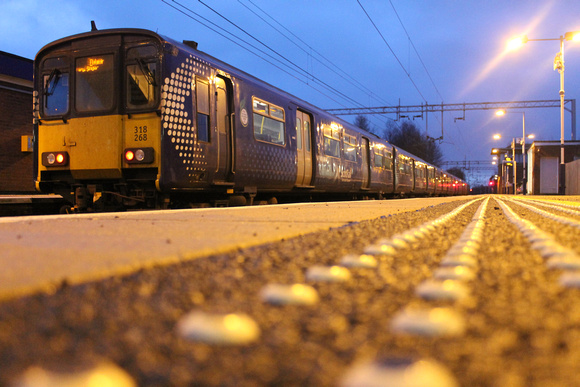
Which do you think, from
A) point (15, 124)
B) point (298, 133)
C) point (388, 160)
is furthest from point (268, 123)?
point (388, 160)

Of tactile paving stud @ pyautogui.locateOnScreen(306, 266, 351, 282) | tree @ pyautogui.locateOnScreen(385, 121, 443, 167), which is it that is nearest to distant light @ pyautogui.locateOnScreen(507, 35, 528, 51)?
tactile paving stud @ pyautogui.locateOnScreen(306, 266, 351, 282)

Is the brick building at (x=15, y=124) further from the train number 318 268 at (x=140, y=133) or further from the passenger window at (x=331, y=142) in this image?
the passenger window at (x=331, y=142)

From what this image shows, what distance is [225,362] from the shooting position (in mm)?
555

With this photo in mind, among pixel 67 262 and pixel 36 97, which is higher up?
pixel 36 97

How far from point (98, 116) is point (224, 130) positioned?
2073 mm

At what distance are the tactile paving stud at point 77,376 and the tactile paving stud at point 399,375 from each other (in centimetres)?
27

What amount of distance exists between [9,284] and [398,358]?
91 cm

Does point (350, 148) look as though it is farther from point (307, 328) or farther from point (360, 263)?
point (307, 328)

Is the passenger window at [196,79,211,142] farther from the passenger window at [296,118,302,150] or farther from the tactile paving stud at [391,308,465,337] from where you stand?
the tactile paving stud at [391,308,465,337]

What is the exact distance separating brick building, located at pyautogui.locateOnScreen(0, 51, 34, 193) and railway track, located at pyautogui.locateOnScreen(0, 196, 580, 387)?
50.8 ft

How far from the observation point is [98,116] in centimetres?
664

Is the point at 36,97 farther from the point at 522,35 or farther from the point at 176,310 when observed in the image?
the point at 522,35

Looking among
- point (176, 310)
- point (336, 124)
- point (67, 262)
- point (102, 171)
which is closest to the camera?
point (176, 310)

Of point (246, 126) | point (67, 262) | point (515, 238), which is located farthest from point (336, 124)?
point (67, 262)
